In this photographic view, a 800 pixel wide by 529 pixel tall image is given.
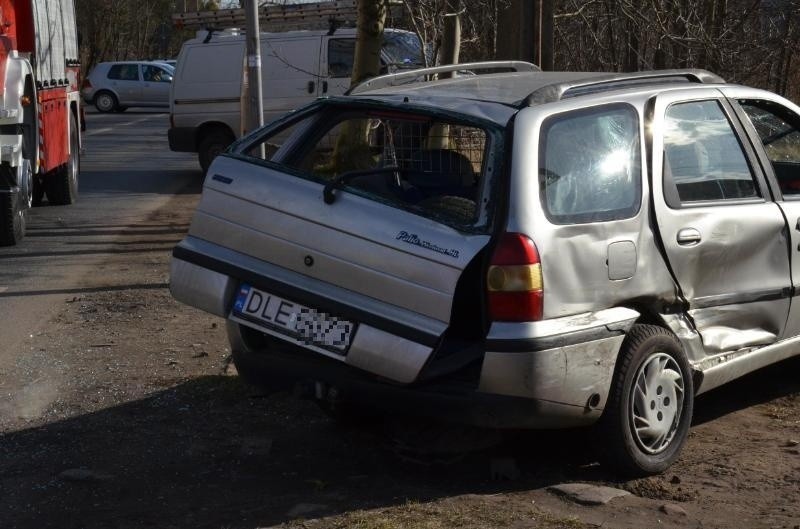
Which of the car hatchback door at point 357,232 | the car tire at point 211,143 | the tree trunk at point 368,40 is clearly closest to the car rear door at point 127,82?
the car tire at point 211,143

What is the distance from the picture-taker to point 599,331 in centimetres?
456

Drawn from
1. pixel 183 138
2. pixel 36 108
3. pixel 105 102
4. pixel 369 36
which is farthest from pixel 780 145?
pixel 105 102

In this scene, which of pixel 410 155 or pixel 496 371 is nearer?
pixel 496 371

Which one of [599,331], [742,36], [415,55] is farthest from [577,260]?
[742,36]

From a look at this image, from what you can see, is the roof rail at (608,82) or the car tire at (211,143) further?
the car tire at (211,143)

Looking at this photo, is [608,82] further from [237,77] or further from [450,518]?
[237,77]

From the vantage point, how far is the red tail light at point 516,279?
14.3 ft

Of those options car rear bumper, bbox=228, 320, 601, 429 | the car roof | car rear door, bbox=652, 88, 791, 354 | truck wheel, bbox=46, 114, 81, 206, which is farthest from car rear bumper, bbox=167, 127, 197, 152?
car rear bumper, bbox=228, 320, 601, 429

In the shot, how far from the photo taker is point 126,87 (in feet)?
127

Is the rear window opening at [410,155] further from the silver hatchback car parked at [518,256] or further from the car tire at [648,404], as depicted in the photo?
the car tire at [648,404]

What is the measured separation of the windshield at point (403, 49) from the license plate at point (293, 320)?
11538 millimetres

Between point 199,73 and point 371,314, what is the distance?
45.7ft

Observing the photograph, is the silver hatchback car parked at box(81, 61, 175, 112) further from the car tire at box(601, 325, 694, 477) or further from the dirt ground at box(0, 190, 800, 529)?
the car tire at box(601, 325, 694, 477)

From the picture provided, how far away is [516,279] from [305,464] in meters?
1.42
